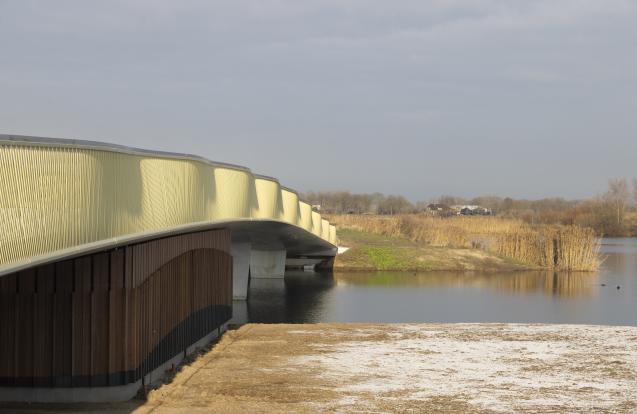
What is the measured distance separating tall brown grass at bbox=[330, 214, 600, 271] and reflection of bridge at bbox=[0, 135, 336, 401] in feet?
113

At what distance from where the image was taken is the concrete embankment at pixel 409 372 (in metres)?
13.6

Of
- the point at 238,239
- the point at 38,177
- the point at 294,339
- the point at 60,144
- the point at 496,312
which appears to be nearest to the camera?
the point at 38,177

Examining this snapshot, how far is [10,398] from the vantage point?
1330 centimetres

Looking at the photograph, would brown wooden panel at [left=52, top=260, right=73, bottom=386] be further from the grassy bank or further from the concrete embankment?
the grassy bank

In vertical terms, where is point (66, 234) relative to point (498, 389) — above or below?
above

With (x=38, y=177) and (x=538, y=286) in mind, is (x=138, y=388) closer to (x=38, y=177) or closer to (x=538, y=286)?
(x=38, y=177)

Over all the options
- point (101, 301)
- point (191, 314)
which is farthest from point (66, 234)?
point (191, 314)

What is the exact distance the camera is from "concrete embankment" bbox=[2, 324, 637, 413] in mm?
13609

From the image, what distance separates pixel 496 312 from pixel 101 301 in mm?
21166

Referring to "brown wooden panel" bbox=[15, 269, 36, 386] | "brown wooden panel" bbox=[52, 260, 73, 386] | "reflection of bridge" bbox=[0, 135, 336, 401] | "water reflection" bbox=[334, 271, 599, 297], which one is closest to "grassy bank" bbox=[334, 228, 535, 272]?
"water reflection" bbox=[334, 271, 599, 297]

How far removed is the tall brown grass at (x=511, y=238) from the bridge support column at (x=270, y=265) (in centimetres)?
1495

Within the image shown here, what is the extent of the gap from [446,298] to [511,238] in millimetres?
19390

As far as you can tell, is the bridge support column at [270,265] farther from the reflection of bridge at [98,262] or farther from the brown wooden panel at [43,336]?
the brown wooden panel at [43,336]

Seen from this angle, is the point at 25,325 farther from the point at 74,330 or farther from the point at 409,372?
the point at 409,372
